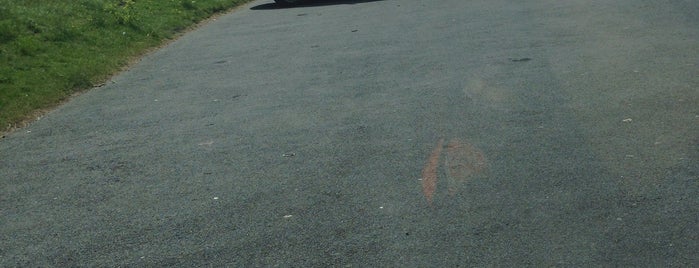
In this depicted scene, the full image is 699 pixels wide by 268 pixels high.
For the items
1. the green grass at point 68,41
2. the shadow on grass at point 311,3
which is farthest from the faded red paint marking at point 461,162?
the shadow on grass at point 311,3

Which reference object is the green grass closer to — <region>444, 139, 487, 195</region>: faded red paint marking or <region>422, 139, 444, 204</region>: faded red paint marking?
<region>422, 139, 444, 204</region>: faded red paint marking

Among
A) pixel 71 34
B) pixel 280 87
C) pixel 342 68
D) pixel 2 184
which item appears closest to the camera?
pixel 2 184

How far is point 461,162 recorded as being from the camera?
8445 mm

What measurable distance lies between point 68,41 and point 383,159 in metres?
9.34

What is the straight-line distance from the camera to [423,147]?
911 cm

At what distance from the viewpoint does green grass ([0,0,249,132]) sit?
1316cm

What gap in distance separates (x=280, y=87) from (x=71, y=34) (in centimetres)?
563

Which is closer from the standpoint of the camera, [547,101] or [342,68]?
[547,101]

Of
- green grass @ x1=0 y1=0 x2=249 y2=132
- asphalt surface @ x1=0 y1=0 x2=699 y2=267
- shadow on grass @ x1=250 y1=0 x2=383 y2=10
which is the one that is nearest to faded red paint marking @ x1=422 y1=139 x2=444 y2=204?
asphalt surface @ x1=0 y1=0 x2=699 y2=267

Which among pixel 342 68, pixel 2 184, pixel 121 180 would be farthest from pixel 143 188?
pixel 342 68

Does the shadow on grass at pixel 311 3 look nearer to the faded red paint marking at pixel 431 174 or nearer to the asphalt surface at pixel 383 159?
the asphalt surface at pixel 383 159

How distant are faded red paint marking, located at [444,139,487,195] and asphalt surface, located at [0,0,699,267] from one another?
34 millimetres

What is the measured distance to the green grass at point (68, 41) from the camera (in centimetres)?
1316

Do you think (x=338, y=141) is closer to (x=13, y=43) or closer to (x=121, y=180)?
(x=121, y=180)
